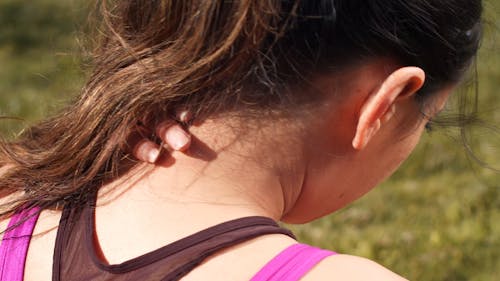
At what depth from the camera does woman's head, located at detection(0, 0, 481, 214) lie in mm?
1493

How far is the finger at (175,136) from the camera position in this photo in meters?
1.54

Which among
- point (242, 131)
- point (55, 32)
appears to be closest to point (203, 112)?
point (242, 131)

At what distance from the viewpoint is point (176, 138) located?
61.1 inches

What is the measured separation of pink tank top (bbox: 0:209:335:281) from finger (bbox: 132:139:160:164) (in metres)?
0.22

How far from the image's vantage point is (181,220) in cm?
151

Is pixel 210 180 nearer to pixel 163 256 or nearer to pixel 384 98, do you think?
pixel 163 256

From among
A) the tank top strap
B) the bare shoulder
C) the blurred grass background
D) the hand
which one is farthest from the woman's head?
the blurred grass background

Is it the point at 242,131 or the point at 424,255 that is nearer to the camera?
the point at 242,131

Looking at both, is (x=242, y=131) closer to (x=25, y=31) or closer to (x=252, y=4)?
(x=252, y=4)

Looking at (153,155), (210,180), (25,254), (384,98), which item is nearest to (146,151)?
(153,155)

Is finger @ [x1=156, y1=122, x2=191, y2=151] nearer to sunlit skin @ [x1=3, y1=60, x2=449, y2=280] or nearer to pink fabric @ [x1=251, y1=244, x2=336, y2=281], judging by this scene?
sunlit skin @ [x1=3, y1=60, x2=449, y2=280]

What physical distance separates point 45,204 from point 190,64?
0.39 metres

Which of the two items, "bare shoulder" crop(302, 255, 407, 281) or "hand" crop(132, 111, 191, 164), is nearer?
"bare shoulder" crop(302, 255, 407, 281)

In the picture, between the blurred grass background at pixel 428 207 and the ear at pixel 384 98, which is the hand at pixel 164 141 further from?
the blurred grass background at pixel 428 207
